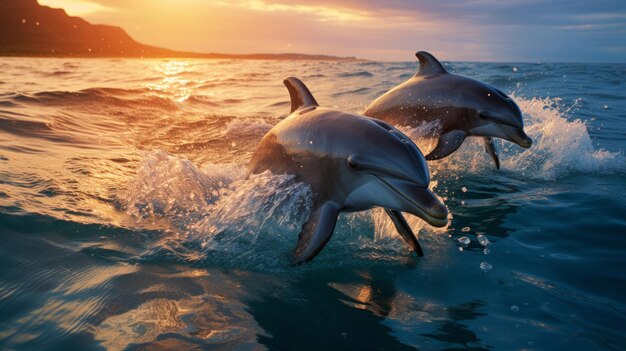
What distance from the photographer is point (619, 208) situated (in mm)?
7535

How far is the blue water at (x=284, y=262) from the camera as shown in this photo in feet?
13.2

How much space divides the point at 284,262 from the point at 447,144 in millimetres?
4412

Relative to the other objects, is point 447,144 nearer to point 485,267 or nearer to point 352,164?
point 485,267

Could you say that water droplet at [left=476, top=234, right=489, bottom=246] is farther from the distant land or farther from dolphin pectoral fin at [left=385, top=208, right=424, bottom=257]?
the distant land

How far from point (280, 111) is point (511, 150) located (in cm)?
948

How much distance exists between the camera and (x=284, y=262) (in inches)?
208

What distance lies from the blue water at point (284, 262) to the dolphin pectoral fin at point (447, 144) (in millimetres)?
570

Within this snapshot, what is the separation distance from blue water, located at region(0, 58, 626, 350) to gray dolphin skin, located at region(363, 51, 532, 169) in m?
0.57

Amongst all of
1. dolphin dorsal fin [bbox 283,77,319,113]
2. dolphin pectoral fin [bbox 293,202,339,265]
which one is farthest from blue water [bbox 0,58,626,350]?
dolphin dorsal fin [bbox 283,77,319,113]

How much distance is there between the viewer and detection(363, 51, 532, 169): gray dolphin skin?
8.61 metres

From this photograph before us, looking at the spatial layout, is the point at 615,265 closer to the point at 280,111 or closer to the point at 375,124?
the point at 375,124

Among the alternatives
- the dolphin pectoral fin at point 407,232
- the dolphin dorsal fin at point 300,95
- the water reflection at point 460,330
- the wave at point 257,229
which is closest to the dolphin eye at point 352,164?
the wave at point 257,229

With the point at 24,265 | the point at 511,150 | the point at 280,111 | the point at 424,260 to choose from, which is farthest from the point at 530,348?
the point at 280,111

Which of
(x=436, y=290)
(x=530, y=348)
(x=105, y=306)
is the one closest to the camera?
(x=530, y=348)
